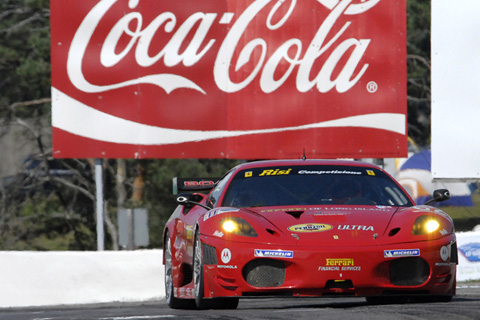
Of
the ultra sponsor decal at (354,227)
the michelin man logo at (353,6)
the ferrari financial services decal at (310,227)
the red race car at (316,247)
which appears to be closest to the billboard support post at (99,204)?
the michelin man logo at (353,6)

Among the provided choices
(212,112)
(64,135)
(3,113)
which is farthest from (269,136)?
(3,113)

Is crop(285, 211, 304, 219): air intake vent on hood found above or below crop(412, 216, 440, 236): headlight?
above

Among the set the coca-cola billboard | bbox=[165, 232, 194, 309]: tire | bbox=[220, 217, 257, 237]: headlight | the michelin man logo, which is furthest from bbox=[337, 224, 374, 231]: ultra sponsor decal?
the michelin man logo

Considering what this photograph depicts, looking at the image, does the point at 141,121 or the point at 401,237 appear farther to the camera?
the point at 141,121

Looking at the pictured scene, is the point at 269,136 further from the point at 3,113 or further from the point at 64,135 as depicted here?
the point at 3,113

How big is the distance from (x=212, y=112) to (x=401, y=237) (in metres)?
11.2

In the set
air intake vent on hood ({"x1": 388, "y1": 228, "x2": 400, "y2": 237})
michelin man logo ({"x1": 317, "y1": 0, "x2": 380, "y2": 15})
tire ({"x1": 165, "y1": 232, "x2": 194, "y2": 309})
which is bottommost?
tire ({"x1": 165, "y1": 232, "x2": 194, "y2": 309})

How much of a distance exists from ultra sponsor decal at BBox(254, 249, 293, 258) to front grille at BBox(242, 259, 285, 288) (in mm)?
61

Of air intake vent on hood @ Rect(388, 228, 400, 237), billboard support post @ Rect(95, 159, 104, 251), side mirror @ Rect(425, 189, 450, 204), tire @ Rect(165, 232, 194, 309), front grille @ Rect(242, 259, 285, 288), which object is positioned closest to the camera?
front grille @ Rect(242, 259, 285, 288)

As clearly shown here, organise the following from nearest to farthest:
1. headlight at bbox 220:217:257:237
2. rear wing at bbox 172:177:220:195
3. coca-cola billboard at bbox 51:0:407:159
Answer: headlight at bbox 220:217:257:237 → rear wing at bbox 172:177:220:195 → coca-cola billboard at bbox 51:0:407:159

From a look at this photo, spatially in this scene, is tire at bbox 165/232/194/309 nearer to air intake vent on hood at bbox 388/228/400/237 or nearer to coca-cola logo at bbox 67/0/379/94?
air intake vent on hood at bbox 388/228/400/237

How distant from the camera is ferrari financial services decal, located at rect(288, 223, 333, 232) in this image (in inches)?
341

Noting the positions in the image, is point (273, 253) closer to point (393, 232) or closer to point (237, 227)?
point (237, 227)

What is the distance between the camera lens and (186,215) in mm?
10617
